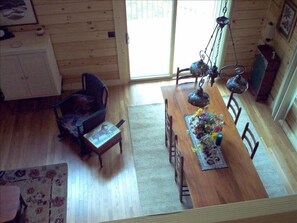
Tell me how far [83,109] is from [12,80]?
121cm

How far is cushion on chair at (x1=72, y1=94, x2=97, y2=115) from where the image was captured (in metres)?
4.42

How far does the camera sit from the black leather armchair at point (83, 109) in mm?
4227

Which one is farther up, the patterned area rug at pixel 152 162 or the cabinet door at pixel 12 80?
the cabinet door at pixel 12 80

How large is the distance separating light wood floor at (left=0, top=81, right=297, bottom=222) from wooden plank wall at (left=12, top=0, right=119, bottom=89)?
0.55 meters

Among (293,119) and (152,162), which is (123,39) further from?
(293,119)

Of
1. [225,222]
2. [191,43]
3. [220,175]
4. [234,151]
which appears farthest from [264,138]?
[225,222]

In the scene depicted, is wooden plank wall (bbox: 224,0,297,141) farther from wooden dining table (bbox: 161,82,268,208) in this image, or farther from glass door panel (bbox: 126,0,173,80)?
wooden dining table (bbox: 161,82,268,208)

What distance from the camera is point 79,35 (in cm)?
480

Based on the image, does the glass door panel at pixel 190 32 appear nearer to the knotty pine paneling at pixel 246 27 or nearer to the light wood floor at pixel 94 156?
the knotty pine paneling at pixel 246 27

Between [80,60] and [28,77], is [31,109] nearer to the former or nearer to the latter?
[28,77]

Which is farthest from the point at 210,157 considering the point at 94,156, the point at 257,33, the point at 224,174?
the point at 257,33

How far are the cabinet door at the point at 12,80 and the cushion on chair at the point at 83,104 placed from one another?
90 centimetres

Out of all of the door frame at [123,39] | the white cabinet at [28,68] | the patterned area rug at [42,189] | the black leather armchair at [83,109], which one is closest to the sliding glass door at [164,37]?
the door frame at [123,39]

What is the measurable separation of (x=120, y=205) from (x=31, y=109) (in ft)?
7.75
